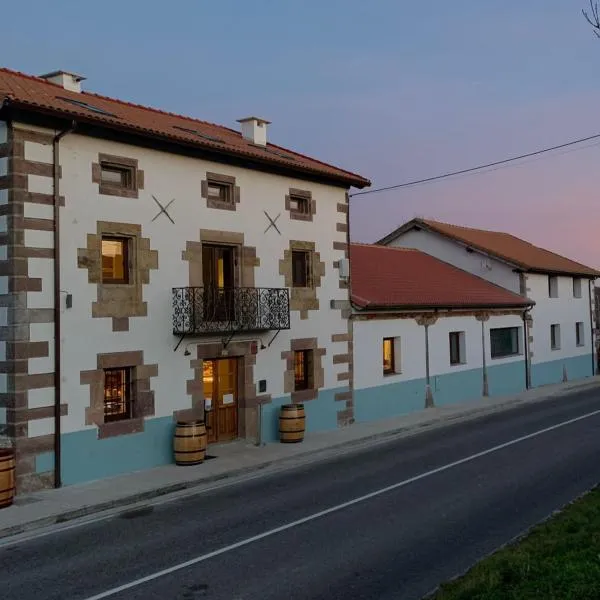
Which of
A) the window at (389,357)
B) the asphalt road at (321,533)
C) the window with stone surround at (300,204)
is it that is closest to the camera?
the asphalt road at (321,533)

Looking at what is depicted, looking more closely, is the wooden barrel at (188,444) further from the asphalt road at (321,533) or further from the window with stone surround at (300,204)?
the window with stone surround at (300,204)

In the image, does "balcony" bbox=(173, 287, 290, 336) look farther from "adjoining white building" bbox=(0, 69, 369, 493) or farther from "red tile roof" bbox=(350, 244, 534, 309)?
"red tile roof" bbox=(350, 244, 534, 309)

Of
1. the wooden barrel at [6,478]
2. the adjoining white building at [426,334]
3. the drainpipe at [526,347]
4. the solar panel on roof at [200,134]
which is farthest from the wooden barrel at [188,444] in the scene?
the drainpipe at [526,347]

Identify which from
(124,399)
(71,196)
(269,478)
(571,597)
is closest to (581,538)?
(571,597)

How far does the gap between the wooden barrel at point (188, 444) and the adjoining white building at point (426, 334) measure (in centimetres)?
667

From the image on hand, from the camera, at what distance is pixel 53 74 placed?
16.1m

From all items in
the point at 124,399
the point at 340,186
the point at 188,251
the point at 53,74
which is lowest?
the point at 124,399

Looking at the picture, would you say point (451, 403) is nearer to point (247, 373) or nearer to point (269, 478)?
point (247, 373)

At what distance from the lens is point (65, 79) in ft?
52.5

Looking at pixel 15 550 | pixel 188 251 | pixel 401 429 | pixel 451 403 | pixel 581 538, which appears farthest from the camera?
pixel 451 403

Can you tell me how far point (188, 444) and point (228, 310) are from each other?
3.19 m

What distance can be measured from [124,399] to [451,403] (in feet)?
42.8

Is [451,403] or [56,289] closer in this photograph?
[56,289]

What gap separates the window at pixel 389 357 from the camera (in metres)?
21.7
